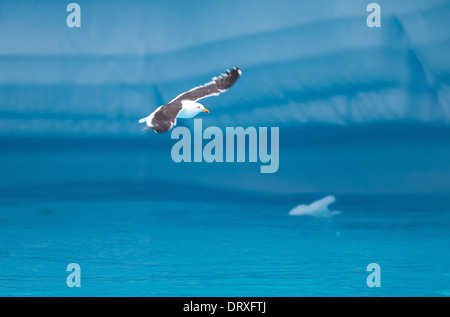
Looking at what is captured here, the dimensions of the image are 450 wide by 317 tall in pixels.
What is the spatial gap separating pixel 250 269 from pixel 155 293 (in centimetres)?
238

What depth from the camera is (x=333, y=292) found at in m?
11.5

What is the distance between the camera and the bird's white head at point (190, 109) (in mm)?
12164

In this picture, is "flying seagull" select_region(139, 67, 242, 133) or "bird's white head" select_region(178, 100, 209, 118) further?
"bird's white head" select_region(178, 100, 209, 118)

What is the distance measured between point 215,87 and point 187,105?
90 cm

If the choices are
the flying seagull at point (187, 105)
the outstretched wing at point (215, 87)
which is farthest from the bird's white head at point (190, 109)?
the outstretched wing at point (215, 87)

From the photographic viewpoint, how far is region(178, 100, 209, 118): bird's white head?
39.9 ft

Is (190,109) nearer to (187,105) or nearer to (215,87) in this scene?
(187,105)

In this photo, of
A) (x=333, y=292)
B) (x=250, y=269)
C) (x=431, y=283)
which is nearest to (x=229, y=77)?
(x=250, y=269)

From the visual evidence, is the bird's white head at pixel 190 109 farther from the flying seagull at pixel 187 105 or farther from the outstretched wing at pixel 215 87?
the outstretched wing at pixel 215 87

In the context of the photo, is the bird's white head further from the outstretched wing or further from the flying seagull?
the outstretched wing

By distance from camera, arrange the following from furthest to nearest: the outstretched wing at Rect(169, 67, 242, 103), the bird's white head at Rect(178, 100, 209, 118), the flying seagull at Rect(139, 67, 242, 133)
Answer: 1. the outstretched wing at Rect(169, 67, 242, 103)
2. the bird's white head at Rect(178, 100, 209, 118)
3. the flying seagull at Rect(139, 67, 242, 133)

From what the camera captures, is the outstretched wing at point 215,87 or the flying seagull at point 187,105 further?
the outstretched wing at point 215,87

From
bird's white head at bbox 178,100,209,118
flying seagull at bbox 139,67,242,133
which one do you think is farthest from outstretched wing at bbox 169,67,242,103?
bird's white head at bbox 178,100,209,118

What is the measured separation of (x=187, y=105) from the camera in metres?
12.3
